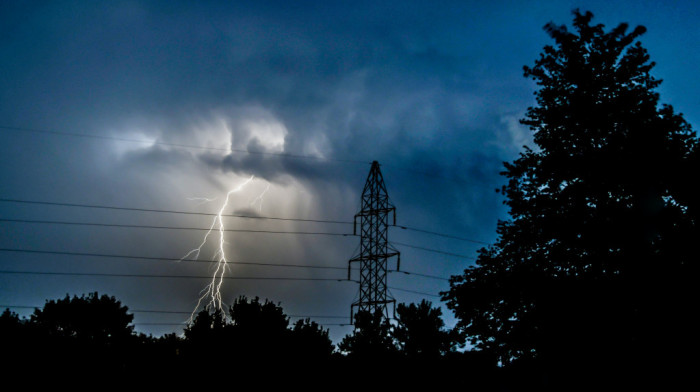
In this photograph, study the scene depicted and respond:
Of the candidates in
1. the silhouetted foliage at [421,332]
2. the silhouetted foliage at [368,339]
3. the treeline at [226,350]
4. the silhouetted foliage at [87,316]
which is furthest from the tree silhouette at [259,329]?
the silhouetted foliage at [87,316]

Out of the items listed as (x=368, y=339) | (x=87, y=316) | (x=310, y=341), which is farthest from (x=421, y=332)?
(x=87, y=316)

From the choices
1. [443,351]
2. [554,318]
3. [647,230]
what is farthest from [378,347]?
[647,230]

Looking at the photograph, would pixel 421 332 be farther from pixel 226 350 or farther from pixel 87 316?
pixel 87 316

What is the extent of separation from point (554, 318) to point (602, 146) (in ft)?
19.7

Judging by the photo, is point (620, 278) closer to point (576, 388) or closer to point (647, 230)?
point (647, 230)

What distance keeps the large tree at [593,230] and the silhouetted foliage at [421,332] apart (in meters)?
21.1

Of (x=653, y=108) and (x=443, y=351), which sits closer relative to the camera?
(x=653, y=108)

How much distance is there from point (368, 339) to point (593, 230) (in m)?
20.4

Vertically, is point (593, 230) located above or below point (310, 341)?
above

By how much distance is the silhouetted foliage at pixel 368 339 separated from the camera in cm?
2842

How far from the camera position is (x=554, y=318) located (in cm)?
1246

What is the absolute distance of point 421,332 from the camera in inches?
1399

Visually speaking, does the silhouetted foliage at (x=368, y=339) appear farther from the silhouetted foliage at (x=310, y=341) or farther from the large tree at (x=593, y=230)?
the large tree at (x=593, y=230)

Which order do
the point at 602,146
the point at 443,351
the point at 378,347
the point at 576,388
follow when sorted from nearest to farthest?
the point at 576,388 → the point at 602,146 → the point at 378,347 → the point at 443,351
